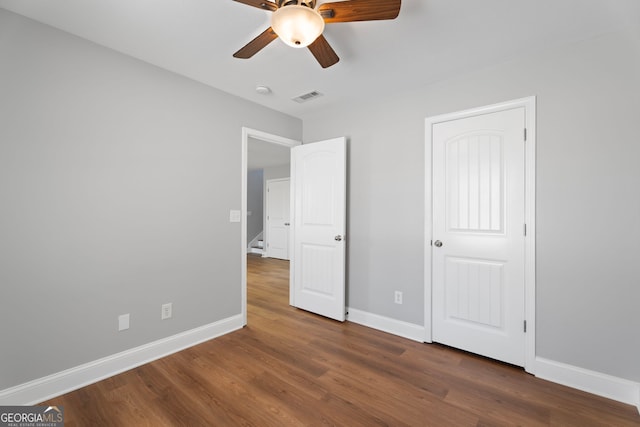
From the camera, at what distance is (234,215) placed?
3.01 m

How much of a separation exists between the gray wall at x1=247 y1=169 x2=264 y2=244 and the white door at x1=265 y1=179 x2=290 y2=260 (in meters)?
1.35

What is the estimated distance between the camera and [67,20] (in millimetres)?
1858

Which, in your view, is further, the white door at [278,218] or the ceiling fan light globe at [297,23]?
the white door at [278,218]

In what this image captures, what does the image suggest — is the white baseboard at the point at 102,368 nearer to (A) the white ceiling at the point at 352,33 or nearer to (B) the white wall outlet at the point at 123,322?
(B) the white wall outlet at the point at 123,322

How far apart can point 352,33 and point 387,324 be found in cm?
266

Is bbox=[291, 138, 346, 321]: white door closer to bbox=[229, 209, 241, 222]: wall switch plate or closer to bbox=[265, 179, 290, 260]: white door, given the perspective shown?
bbox=[229, 209, 241, 222]: wall switch plate

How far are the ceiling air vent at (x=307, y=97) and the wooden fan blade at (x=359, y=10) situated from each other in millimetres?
1436

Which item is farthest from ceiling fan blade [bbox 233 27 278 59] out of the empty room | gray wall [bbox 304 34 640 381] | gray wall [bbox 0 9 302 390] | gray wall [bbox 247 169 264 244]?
gray wall [bbox 247 169 264 244]

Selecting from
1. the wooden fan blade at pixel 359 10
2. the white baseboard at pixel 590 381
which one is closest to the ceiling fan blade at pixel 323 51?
the wooden fan blade at pixel 359 10

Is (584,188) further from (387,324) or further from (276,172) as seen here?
(276,172)

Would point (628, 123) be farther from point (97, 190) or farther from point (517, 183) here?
point (97, 190)

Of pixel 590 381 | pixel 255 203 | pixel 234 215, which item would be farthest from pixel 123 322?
pixel 255 203

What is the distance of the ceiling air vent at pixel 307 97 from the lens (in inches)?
118

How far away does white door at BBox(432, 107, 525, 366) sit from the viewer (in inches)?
89.7
